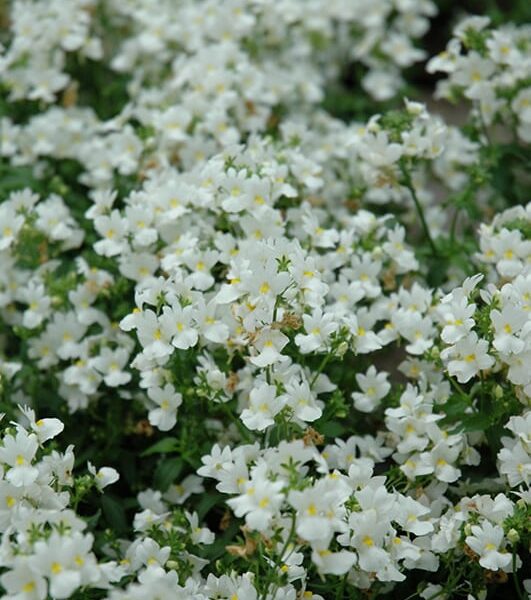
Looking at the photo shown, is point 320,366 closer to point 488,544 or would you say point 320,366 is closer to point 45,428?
point 488,544

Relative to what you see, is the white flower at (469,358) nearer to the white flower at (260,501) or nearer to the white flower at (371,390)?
the white flower at (371,390)

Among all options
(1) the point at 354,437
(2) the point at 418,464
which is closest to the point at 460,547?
A: (2) the point at 418,464

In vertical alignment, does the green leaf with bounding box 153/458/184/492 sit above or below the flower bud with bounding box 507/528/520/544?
below

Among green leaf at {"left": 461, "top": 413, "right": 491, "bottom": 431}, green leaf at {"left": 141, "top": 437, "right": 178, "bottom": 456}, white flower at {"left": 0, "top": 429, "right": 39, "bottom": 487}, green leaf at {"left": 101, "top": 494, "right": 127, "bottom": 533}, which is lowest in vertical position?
green leaf at {"left": 101, "top": 494, "right": 127, "bottom": 533}

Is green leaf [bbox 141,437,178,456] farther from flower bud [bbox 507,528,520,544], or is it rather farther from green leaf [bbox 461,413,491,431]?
flower bud [bbox 507,528,520,544]

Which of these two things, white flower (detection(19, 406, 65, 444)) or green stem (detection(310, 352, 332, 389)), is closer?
white flower (detection(19, 406, 65, 444))

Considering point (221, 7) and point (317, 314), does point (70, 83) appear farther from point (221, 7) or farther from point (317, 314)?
point (317, 314)

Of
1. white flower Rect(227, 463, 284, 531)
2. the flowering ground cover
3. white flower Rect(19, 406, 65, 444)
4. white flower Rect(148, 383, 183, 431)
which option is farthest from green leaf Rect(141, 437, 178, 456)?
white flower Rect(227, 463, 284, 531)

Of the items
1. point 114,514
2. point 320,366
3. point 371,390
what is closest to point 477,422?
point 371,390

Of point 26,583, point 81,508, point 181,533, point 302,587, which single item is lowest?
point 81,508
